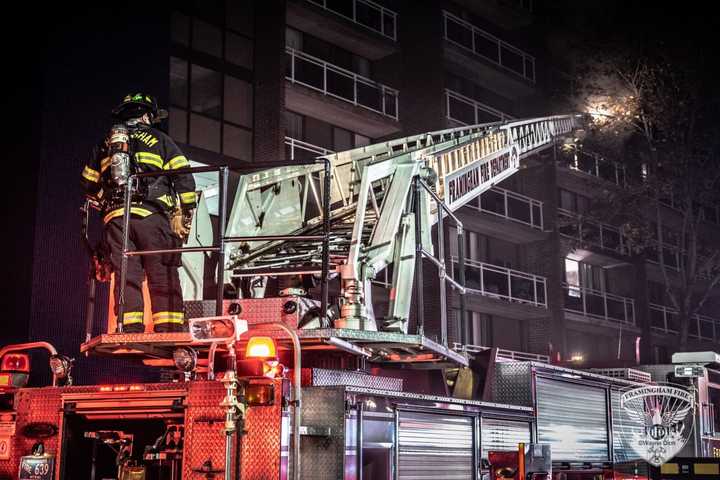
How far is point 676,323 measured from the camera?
36031 millimetres

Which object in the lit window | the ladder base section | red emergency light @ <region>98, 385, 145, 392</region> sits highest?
the lit window

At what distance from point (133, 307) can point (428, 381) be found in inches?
130

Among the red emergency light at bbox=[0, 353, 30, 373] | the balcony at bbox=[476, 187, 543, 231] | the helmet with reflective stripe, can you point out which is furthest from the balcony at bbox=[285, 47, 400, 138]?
the red emergency light at bbox=[0, 353, 30, 373]

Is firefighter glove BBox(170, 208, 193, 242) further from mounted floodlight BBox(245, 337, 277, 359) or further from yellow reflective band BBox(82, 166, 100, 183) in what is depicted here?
mounted floodlight BBox(245, 337, 277, 359)

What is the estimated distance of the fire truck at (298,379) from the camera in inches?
240

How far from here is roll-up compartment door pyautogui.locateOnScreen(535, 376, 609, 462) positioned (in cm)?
903

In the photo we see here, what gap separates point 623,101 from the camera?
2466cm

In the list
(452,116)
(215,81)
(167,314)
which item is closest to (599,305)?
(452,116)

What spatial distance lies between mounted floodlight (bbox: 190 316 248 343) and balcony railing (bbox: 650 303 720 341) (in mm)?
29972

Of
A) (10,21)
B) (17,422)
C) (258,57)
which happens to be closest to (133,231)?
(17,422)

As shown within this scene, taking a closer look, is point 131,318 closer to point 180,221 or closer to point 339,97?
point 180,221

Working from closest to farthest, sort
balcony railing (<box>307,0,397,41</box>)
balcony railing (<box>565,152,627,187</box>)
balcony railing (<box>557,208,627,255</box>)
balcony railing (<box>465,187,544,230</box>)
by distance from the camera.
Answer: balcony railing (<box>307,0,397,41</box>), balcony railing (<box>465,187,544,230</box>), balcony railing (<box>557,208,627,255</box>), balcony railing (<box>565,152,627,187</box>)

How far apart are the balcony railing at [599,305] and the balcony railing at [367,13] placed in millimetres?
10230

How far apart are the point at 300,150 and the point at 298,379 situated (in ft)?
58.1
